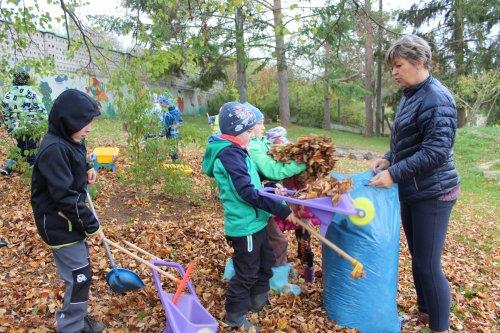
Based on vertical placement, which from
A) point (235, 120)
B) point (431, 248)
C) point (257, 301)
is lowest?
point (257, 301)

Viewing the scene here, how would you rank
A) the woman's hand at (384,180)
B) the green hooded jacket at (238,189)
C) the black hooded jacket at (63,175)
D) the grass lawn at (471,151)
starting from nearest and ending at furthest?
the black hooded jacket at (63,175)
the woman's hand at (384,180)
the green hooded jacket at (238,189)
the grass lawn at (471,151)

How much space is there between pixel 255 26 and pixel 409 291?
1294 cm

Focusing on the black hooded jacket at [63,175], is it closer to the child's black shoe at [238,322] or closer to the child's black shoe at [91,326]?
the child's black shoe at [91,326]

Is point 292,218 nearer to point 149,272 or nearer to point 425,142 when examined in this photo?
point 425,142

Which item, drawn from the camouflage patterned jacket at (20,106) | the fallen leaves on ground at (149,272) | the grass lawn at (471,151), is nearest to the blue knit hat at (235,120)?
the fallen leaves on ground at (149,272)

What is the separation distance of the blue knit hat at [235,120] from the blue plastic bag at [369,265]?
0.69 meters

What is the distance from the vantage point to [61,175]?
2.72 m

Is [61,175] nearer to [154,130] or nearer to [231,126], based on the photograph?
[231,126]

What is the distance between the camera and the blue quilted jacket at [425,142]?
108 inches

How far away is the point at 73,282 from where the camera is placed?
293 cm

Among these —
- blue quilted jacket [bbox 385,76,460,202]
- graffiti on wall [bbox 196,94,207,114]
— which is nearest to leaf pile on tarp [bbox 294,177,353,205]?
blue quilted jacket [bbox 385,76,460,202]

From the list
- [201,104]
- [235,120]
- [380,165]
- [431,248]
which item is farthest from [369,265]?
[201,104]

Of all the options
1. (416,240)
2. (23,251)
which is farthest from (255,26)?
(416,240)

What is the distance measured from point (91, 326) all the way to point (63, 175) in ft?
3.78
